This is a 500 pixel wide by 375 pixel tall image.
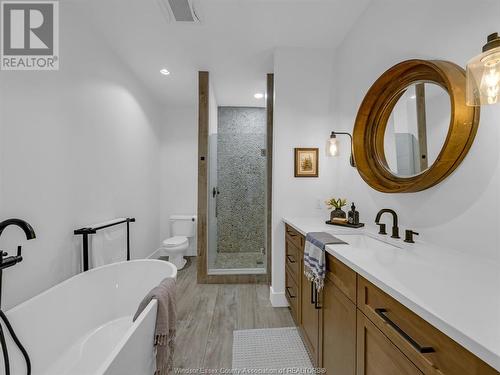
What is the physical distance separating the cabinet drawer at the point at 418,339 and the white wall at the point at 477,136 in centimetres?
63

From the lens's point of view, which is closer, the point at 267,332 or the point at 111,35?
the point at 267,332

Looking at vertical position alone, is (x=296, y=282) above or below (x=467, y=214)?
below

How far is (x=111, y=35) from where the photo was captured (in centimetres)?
234

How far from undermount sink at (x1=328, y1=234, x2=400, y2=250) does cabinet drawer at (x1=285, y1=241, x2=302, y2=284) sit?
1.48 feet

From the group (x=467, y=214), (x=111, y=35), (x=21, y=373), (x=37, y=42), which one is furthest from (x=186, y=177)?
(x=467, y=214)

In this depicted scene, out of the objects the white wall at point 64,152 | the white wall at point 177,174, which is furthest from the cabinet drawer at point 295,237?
the white wall at point 177,174

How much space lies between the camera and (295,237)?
2068 millimetres

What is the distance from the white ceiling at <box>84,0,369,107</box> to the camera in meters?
1.96

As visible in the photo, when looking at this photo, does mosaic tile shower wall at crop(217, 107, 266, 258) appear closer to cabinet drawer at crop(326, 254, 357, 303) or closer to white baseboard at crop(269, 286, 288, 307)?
white baseboard at crop(269, 286, 288, 307)

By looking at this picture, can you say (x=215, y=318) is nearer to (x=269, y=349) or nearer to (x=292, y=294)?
(x=269, y=349)

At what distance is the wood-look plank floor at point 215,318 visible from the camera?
1767 millimetres

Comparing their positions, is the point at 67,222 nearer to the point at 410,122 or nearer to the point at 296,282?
the point at 296,282

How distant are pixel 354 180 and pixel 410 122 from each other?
783mm

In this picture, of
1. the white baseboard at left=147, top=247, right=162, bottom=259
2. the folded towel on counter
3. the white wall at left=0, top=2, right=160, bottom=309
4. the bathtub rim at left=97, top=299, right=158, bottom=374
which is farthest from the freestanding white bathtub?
the white baseboard at left=147, top=247, right=162, bottom=259
